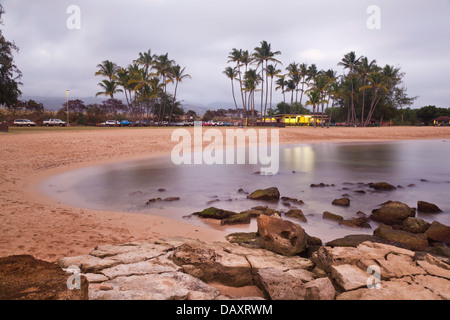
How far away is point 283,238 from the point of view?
4.27 m

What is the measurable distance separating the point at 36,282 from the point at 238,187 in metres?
8.34

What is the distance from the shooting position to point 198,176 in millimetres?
12977

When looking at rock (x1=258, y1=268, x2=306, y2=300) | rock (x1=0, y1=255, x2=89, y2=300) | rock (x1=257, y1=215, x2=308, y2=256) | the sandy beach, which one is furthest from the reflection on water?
rock (x1=0, y1=255, x2=89, y2=300)

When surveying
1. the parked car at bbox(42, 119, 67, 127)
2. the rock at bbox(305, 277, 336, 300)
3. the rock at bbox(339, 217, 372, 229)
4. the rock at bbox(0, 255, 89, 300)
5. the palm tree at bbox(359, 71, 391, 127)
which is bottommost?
the rock at bbox(339, 217, 372, 229)

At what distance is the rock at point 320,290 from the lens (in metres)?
2.90

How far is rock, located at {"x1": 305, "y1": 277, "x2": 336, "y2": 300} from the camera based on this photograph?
2904 mm

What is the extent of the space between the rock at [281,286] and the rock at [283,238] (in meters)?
0.89

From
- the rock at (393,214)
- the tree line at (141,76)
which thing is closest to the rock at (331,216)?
the rock at (393,214)

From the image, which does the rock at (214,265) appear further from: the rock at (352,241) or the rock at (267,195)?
the rock at (267,195)

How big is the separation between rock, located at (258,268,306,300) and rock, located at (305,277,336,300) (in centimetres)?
5

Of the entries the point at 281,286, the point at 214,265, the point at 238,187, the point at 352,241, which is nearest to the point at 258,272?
the point at 281,286

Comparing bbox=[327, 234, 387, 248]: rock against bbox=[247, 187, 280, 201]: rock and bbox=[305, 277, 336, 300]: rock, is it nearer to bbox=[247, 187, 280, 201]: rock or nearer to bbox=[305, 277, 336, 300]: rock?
bbox=[305, 277, 336, 300]: rock

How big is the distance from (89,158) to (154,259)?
44.8 ft
